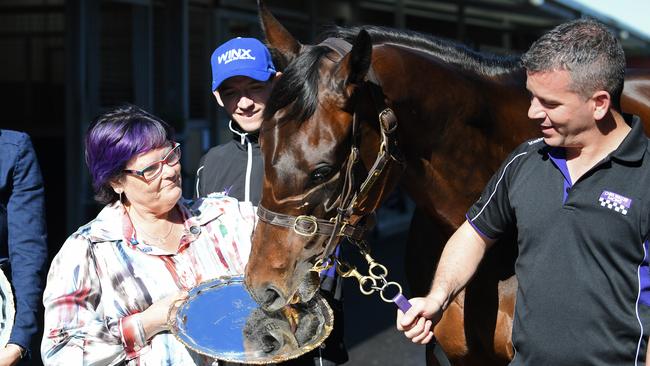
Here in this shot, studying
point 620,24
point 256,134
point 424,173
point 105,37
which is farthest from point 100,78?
point 620,24

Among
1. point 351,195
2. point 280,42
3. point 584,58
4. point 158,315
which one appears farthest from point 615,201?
point 158,315

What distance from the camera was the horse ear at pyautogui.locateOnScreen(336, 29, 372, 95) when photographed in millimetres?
2141

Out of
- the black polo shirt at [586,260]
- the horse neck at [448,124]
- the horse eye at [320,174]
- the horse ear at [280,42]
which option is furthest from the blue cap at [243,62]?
the black polo shirt at [586,260]

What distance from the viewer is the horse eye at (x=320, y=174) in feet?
7.09

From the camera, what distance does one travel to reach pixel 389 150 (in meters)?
2.29

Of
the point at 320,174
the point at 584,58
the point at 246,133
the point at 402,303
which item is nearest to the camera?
the point at 584,58

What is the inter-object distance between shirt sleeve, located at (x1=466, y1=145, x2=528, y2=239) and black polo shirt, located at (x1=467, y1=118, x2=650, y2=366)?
0.07 metres

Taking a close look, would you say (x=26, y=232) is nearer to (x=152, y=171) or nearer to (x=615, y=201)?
(x=152, y=171)

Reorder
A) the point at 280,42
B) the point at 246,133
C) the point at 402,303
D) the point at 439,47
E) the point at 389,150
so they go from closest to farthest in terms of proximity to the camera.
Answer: the point at 402,303 < the point at 389,150 < the point at 280,42 < the point at 439,47 < the point at 246,133

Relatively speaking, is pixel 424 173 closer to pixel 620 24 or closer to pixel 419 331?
pixel 419 331

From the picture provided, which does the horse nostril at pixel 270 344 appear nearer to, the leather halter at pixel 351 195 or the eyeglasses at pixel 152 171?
the leather halter at pixel 351 195

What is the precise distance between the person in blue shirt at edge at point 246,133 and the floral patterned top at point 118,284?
0.37m

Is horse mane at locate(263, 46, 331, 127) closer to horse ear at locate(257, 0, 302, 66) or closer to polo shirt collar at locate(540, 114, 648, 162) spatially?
horse ear at locate(257, 0, 302, 66)

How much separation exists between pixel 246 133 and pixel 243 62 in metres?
0.28
